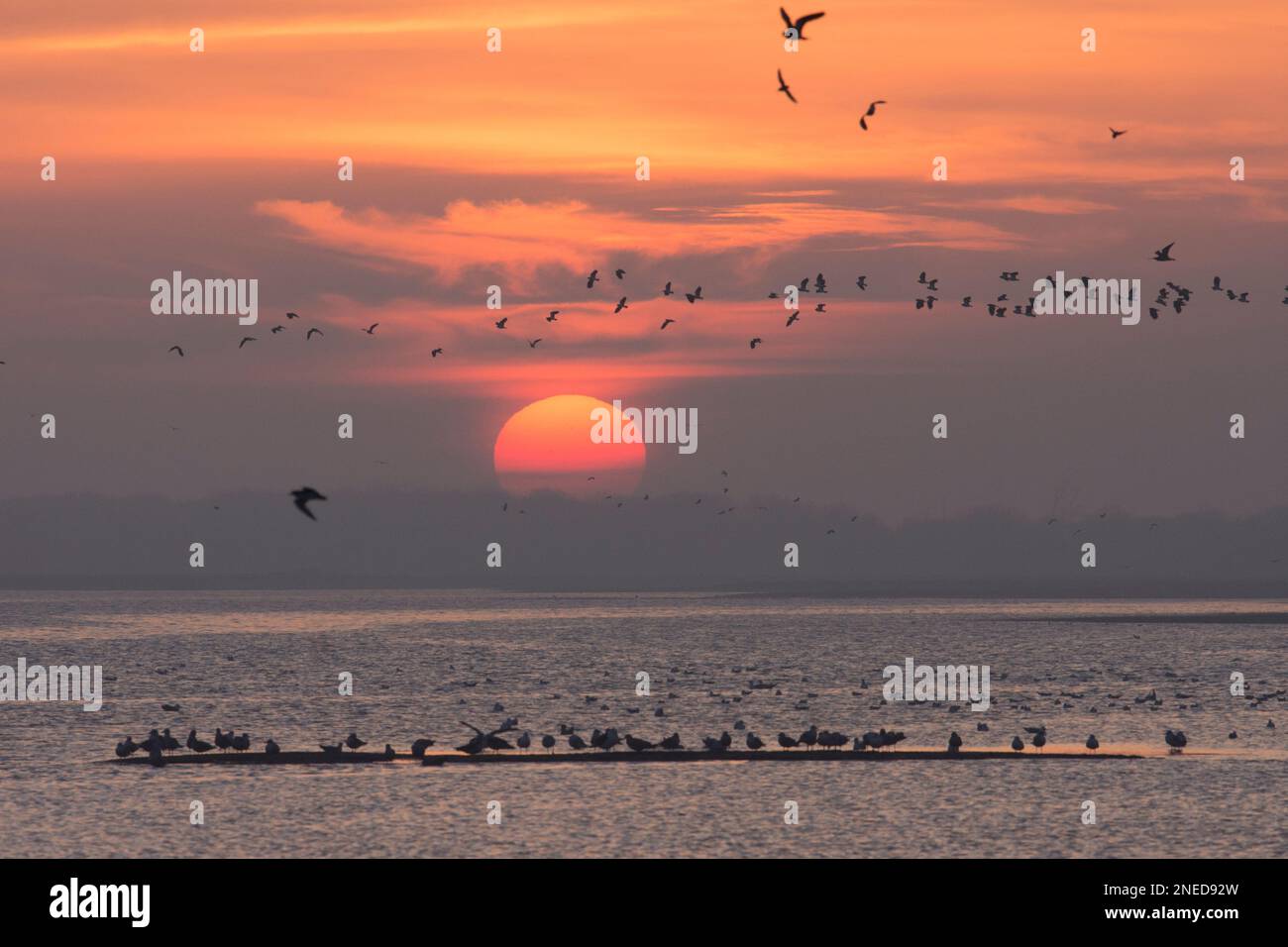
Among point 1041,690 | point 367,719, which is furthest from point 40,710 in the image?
point 1041,690

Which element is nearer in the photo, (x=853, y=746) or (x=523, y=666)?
(x=853, y=746)

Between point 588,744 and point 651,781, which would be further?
point 588,744

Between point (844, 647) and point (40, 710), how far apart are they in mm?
93987

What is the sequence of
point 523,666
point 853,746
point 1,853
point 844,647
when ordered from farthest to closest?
point 844,647
point 523,666
point 853,746
point 1,853

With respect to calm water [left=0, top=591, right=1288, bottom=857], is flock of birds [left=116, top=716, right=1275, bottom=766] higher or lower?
higher

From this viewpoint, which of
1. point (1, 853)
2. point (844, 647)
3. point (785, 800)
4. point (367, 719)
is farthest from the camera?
point (844, 647)

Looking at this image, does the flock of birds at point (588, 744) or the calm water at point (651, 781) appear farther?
the flock of birds at point (588, 744)

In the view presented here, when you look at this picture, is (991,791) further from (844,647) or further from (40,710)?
Result: (844,647)

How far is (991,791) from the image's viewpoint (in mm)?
47594

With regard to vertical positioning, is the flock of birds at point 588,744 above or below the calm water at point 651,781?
above

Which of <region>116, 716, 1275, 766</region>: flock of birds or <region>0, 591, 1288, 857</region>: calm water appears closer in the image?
<region>0, 591, 1288, 857</region>: calm water
